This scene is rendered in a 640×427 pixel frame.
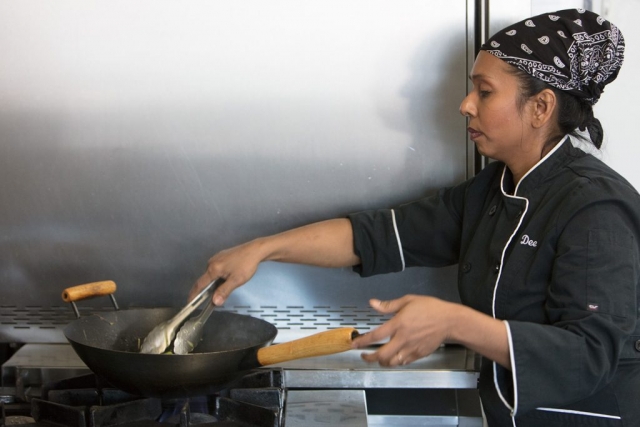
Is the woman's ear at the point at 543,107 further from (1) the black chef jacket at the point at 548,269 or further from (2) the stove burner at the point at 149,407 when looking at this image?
(2) the stove burner at the point at 149,407

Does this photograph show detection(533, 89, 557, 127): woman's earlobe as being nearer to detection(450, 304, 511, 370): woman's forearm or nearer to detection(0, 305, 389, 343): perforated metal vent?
detection(450, 304, 511, 370): woman's forearm

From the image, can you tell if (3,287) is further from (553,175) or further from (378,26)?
(553,175)

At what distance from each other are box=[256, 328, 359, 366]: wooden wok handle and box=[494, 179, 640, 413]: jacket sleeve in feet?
0.63

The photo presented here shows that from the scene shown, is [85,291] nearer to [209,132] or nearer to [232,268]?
[232,268]

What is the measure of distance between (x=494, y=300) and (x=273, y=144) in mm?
449

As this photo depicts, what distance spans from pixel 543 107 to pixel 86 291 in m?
0.68

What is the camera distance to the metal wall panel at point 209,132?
1251mm

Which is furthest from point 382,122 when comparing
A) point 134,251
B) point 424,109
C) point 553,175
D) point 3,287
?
point 3,287

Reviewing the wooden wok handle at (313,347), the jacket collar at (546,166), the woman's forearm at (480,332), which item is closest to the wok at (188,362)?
the wooden wok handle at (313,347)

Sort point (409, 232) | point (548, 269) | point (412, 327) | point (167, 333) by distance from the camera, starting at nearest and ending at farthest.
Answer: point (412, 327) → point (548, 269) → point (167, 333) → point (409, 232)

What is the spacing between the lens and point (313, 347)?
3.02 feet

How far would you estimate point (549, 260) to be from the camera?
3.24ft

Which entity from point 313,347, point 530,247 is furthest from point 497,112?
point 313,347

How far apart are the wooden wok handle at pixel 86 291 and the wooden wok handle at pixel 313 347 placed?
0.29 m
